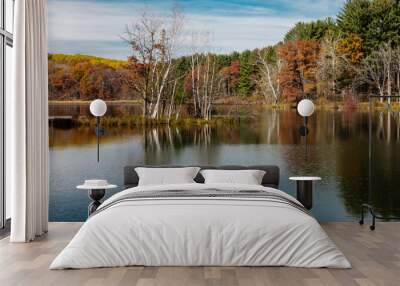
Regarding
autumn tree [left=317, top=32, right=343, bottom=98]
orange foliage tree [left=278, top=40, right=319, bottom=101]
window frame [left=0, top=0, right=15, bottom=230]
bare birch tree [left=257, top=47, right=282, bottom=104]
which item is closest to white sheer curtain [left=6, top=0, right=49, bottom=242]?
window frame [left=0, top=0, right=15, bottom=230]

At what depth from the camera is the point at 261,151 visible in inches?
316

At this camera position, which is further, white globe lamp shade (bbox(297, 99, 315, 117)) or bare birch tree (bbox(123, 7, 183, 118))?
bare birch tree (bbox(123, 7, 183, 118))

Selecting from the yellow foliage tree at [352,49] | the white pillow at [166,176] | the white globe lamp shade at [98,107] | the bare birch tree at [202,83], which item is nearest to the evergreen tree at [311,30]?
the yellow foliage tree at [352,49]

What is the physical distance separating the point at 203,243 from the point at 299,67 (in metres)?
4.10

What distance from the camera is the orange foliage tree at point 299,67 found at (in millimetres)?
8195

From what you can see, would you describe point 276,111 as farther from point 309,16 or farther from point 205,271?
point 205,271

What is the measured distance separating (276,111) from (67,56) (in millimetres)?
2945

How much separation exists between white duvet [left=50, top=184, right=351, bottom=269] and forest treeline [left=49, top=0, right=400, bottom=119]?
11.8ft

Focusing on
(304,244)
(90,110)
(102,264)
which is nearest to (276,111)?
(90,110)

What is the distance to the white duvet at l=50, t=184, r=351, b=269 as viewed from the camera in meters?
4.79

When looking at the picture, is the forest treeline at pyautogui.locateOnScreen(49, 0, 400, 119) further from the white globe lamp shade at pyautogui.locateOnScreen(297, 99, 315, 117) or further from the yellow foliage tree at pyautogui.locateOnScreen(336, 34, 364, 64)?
the white globe lamp shade at pyautogui.locateOnScreen(297, 99, 315, 117)

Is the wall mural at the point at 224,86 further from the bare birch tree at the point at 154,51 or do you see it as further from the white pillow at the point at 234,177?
the white pillow at the point at 234,177

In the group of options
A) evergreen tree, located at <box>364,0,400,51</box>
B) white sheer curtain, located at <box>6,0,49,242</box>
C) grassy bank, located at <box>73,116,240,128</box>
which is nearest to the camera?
white sheer curtain, located at <box>6,0,49,242</box>

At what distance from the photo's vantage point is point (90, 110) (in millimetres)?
8109
